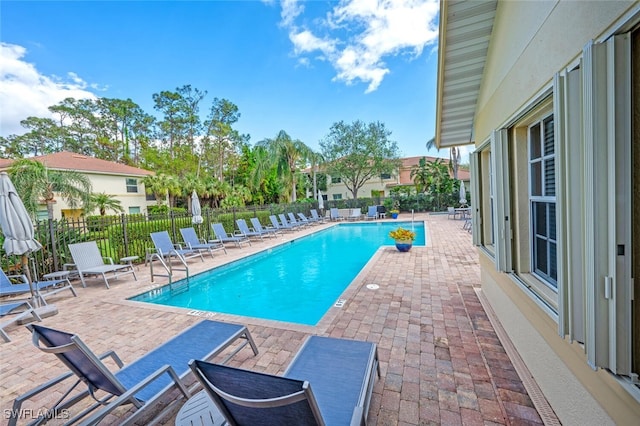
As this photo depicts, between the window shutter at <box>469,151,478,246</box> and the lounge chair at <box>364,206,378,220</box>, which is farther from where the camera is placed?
the lounge chair at <box>364,206,378,220</box>

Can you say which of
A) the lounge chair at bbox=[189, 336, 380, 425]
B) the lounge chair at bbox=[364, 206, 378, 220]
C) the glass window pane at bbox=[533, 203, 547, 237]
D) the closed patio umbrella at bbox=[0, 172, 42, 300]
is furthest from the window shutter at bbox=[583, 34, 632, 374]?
the lounge chair at bbox=[364, 206, 378, 220]

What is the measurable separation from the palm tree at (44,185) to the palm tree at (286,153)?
38.8ft

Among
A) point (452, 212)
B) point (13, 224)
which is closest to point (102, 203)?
point (13, 224)

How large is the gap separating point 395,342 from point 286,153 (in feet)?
66.0

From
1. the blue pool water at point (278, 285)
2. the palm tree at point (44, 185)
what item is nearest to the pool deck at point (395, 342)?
the blue pool water at point (278, 285)

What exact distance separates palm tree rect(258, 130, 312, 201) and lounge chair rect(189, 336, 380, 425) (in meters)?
20.1

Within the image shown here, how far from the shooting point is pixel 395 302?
15.0 feet

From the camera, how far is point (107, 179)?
21688 mm

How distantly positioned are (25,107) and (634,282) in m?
43.6

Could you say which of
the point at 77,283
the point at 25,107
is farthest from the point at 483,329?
the point at 25,107

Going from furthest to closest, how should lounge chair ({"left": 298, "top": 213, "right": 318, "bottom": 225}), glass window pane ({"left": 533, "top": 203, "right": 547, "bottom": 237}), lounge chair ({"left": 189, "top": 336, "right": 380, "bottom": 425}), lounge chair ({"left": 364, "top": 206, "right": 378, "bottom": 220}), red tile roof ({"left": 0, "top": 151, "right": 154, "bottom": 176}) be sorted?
1. lounge chair ({"left": 364, "top": 206, "right": 378, "bottom": 220})
2. red tile roof ({"left": 0, "top": 151, "right": 154, "bottom": 176})
3. lounge chair ({"left": 298, "top": 213, "right": 318, "bottom": 225})
4. glass window pane ({"left": 533, "top": 203, "right": 547, "bottom": 237})
5. lounge chair ({"left": 189, "top": 336, "right": 380, "bottom": 425})

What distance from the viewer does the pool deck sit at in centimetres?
229

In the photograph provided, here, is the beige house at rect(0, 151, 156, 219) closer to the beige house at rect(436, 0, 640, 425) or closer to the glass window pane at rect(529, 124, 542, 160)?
the beige house at rect(436, 0, 640, 425)

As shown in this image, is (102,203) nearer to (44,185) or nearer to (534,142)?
(44,185)
